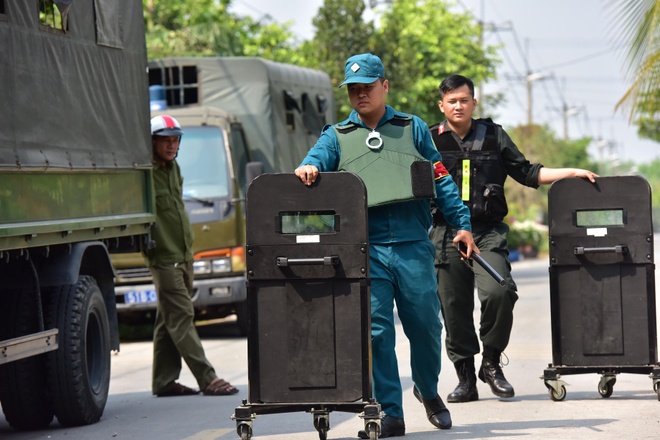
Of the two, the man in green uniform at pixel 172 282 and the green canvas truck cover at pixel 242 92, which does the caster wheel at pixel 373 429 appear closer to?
the man in green uniform at pixel 172 282

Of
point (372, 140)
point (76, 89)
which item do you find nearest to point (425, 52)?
point (76, 89)

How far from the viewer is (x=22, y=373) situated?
8625 millimetres

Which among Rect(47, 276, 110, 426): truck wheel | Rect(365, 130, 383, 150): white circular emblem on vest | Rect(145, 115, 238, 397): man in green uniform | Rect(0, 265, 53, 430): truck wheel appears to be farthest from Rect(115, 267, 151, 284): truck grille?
Rect(365, 130, 383, 150): white circular emblem on vest

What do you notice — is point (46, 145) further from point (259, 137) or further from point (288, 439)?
point (259, 137)

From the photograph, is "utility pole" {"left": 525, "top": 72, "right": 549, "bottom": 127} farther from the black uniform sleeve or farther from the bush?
the black uniform sleeve

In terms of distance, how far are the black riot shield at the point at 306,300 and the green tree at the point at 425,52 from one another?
22.6m

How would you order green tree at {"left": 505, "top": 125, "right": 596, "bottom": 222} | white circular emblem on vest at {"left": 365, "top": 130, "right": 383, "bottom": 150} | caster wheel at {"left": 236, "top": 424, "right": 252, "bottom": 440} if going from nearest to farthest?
caster wheel at {"left": 236, "top": 424, "right": 252, "bottom": 440}, white circular emblem on vest at {"left": 365, "top": 130, "right": 383, "bottom": 150}, green tree at {"left": 505, "top": 125, "right": 596, "bottom": 222}

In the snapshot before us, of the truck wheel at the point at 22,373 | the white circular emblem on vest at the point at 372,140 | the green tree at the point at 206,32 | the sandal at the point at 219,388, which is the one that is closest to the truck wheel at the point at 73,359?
the truck wheel at the point at 22,373

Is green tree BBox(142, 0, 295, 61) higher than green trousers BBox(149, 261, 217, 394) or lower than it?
higher

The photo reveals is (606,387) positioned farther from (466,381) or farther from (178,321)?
(178,321)

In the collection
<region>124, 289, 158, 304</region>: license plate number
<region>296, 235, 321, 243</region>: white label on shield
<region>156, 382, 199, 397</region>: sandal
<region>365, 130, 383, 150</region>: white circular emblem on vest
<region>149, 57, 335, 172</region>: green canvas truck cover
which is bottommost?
<region>156, 382, 199, 397</region>: sandal

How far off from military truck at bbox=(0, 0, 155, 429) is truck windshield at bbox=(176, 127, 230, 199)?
5.34 meters

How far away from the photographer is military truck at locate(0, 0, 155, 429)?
26.2 ft

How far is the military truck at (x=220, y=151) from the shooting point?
15.5 meters
